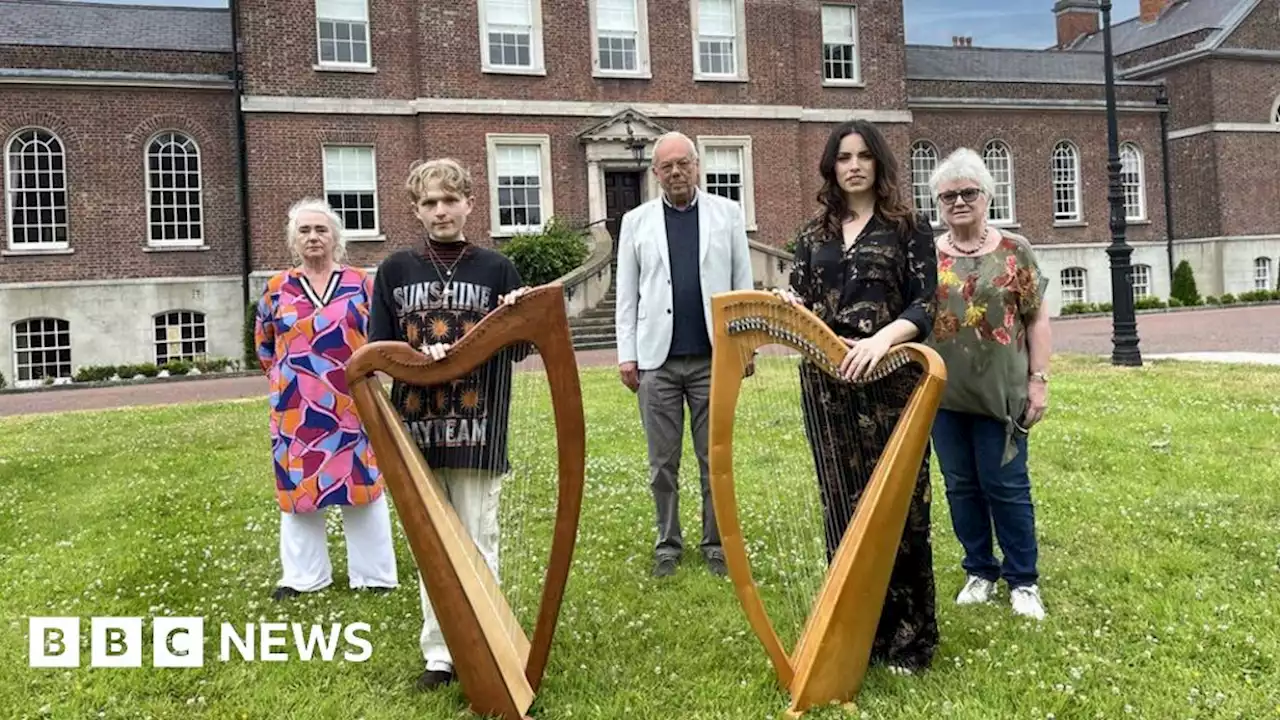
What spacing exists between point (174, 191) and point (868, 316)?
65.8ft

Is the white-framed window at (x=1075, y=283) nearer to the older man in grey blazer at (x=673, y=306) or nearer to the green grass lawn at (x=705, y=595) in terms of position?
the green grass lawn at (x=705, y=595)

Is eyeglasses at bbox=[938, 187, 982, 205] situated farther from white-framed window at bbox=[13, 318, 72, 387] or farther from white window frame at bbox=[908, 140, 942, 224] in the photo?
white window frame at bbox=[908, 140, 942, 224]

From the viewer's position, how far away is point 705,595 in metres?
4.57

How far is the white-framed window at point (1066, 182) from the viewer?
27922 mm

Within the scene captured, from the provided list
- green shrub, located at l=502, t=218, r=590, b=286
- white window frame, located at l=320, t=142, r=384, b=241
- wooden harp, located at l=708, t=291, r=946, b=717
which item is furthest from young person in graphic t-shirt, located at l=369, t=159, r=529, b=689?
white window frame, located at l=320, t=142, r=384, b=241

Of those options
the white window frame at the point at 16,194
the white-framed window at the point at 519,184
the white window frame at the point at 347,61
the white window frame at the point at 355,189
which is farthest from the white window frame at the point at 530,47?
the white window frame at the point at 16,194

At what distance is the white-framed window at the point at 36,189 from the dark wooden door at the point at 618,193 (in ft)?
36.9

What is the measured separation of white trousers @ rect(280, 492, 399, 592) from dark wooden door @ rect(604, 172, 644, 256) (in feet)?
57.5

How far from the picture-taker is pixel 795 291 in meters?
3.73

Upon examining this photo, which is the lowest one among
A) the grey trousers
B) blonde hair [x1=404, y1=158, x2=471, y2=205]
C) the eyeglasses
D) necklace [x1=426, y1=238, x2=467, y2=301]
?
the grey trousers

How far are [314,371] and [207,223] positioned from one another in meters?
17.5

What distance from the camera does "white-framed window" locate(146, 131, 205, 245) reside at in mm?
20062

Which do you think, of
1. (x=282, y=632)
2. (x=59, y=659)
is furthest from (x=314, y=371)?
(x=59, y=659)

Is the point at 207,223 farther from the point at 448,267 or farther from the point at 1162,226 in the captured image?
the point at 1162,226
